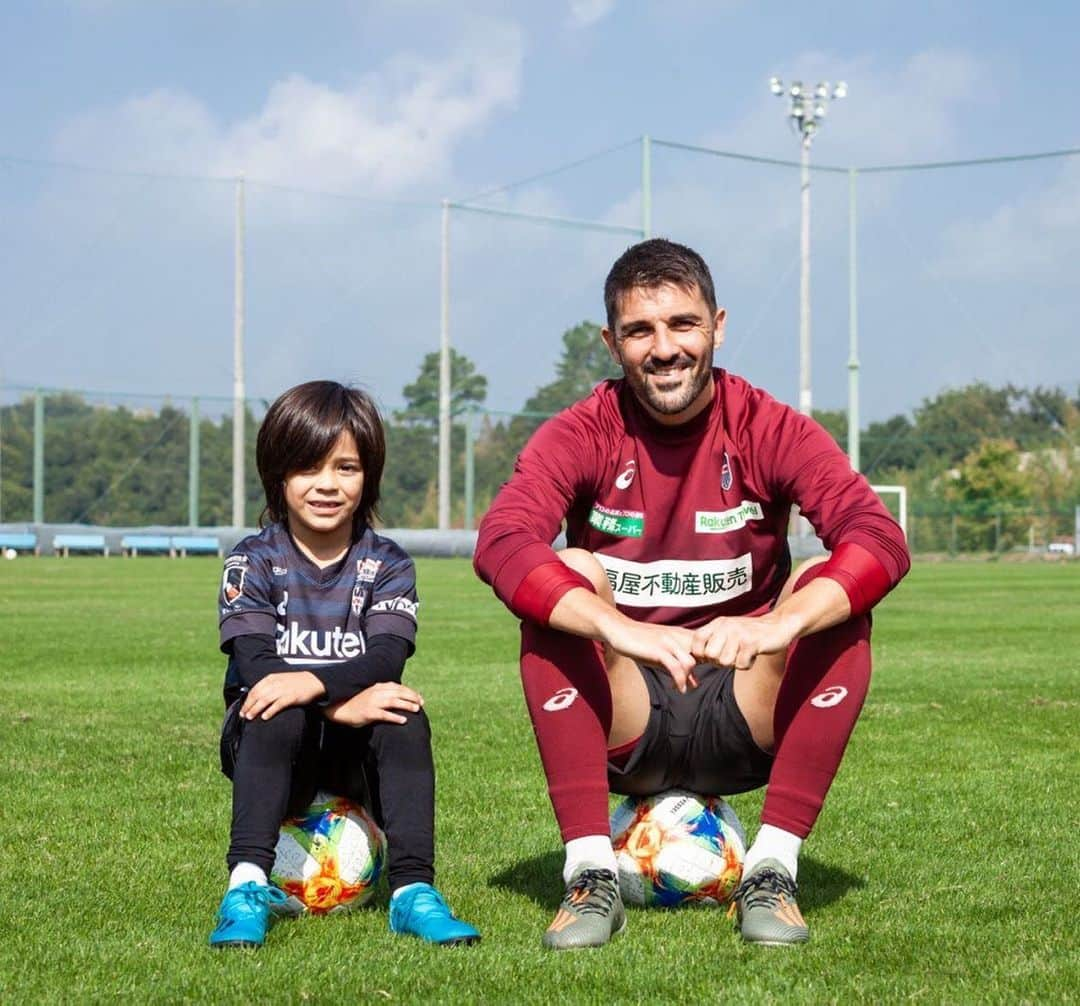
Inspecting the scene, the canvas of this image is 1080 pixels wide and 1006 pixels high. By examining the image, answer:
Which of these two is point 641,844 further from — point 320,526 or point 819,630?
point 320,526

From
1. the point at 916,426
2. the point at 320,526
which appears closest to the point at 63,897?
the point at 320,526

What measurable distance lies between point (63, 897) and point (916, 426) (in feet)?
236

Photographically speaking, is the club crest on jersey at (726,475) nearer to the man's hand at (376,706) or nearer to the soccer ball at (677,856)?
the soccer ball at (677,856)

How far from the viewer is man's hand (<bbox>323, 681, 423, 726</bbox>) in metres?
3.82

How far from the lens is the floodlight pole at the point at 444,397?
44125mm

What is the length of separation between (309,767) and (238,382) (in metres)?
42.3

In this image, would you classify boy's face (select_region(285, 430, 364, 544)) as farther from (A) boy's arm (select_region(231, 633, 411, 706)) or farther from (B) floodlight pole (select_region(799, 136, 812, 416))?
(B) floodlight pole (select_region(799, 136, 812, 416))

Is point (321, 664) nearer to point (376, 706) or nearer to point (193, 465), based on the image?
point (376, 706)

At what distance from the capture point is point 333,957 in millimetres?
3504

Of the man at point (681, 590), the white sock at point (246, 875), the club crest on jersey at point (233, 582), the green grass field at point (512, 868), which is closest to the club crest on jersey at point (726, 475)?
the man at point (681, 590)

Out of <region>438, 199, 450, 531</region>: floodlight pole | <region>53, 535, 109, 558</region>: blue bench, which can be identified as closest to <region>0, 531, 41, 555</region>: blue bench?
<region>53, 535, 109, 558</region>: blue bench

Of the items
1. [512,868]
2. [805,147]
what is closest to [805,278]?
[805,147]

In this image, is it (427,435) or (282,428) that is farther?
(427,435)

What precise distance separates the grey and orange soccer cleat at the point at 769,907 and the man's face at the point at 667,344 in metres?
1.13
